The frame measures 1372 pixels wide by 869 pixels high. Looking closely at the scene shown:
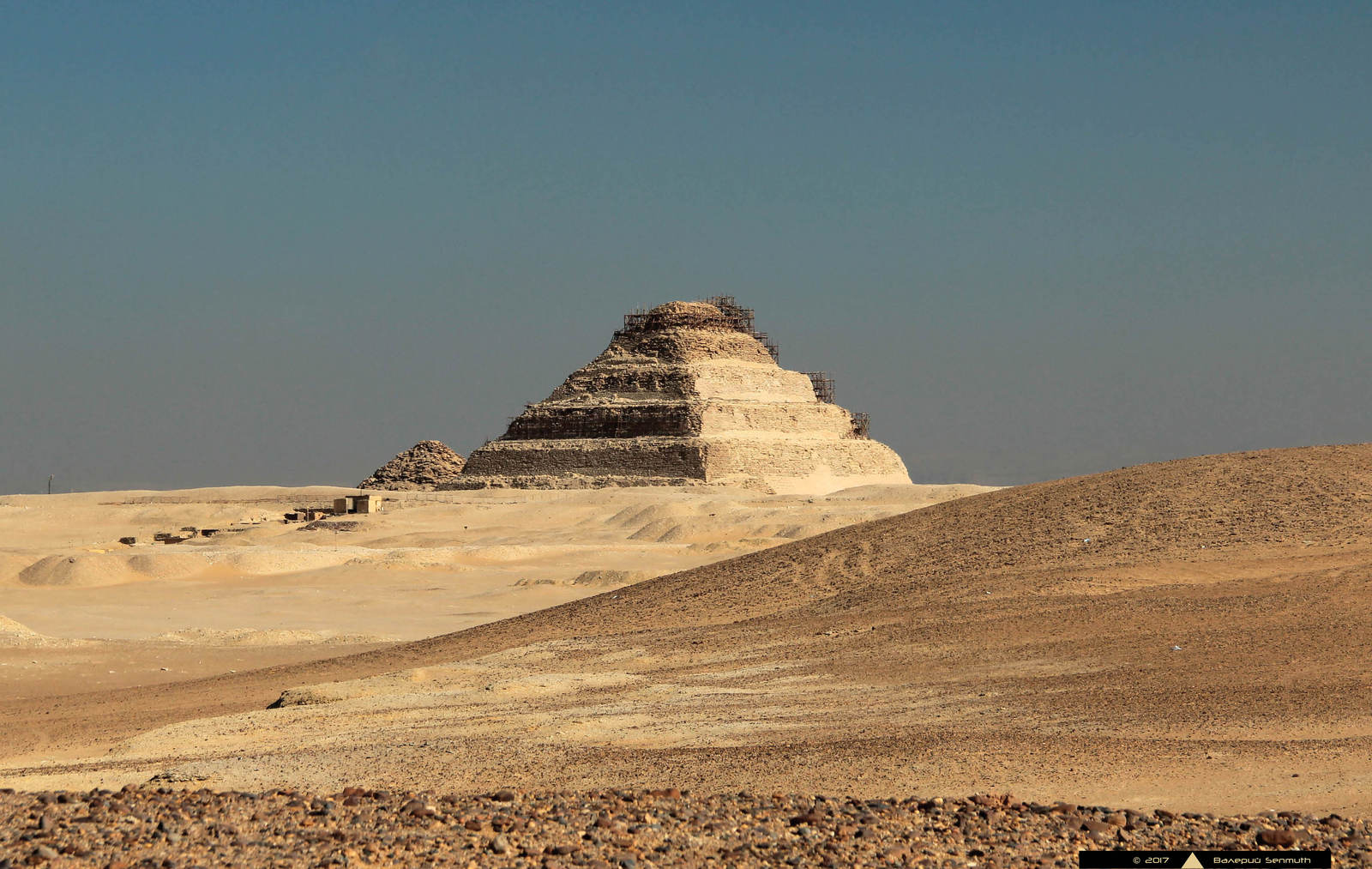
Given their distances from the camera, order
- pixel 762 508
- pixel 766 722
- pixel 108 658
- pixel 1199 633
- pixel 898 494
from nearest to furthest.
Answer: pixel 766 722, pixel 1199 633, pixel 108 658, pixel 762 508, pixel 898 494

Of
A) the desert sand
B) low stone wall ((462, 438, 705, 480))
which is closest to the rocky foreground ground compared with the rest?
the desert sand

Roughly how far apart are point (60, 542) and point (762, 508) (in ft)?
72.4

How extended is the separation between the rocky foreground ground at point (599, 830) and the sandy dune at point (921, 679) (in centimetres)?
84

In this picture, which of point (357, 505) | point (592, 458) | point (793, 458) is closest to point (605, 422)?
point (592, 458)

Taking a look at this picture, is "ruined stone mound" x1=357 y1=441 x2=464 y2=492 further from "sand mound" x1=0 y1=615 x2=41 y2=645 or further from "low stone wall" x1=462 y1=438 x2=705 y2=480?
"sand mound" x1=0 y1=615 x2=41 y2=645

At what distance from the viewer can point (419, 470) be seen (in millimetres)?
88562

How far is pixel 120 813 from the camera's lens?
614 cm

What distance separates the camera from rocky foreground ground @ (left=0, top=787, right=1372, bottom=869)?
5.59 m

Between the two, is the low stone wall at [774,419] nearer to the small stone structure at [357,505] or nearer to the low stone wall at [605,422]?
the low stone wall at [605,422]

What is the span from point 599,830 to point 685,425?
74.1m

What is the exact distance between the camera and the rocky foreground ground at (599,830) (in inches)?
220

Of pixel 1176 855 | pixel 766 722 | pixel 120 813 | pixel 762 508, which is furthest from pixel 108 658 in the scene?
pixel 762 508

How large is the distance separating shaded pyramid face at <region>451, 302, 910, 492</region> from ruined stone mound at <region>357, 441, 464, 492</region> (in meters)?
2.44

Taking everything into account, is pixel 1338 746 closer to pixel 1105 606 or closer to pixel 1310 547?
pixel 1105 606
